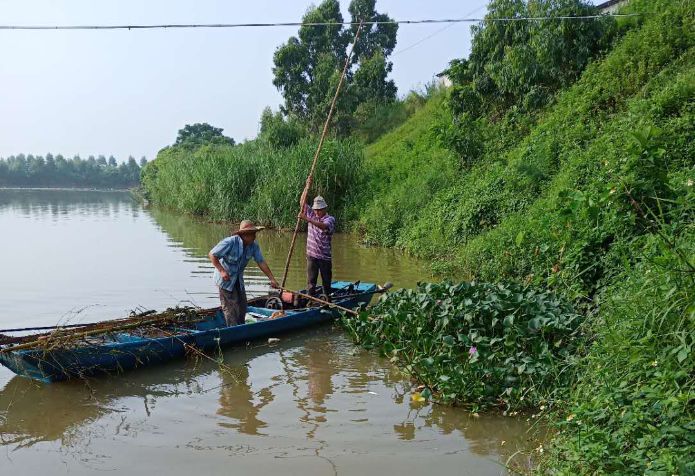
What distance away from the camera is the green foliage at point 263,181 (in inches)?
829

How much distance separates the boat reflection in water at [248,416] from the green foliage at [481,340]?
26cm

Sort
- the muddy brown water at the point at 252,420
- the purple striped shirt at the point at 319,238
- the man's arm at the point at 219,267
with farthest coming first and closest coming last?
the purple striped shirt at the point at 319,238, the man's arm at the point at 219,267, the muddy brown water at the point at 252,420

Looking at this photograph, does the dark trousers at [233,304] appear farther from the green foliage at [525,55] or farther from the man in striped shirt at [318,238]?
the green foliage at [525,55]

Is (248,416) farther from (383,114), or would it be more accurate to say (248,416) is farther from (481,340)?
(383,114)

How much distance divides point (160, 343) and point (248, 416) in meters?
1.72

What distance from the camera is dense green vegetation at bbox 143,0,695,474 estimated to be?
433cm

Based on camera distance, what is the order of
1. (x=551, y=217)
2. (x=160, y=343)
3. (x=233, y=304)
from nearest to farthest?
(x=160, y=343) < (x=233, y=304) < (x=551, y=217)

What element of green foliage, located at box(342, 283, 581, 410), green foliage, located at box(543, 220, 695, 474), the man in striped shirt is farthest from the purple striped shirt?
green foliage, located at box(543, 220, 695, 474)

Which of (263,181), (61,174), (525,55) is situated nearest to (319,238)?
(525,55)

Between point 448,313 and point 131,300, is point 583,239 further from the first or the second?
point 131,300

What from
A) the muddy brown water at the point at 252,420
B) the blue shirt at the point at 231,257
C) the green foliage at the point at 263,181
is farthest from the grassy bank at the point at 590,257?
the green foliage at the point at 263,181

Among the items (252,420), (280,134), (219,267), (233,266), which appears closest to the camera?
(252,420)

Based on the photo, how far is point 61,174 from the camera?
4038 inches

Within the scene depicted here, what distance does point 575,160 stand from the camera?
38.8 feet
